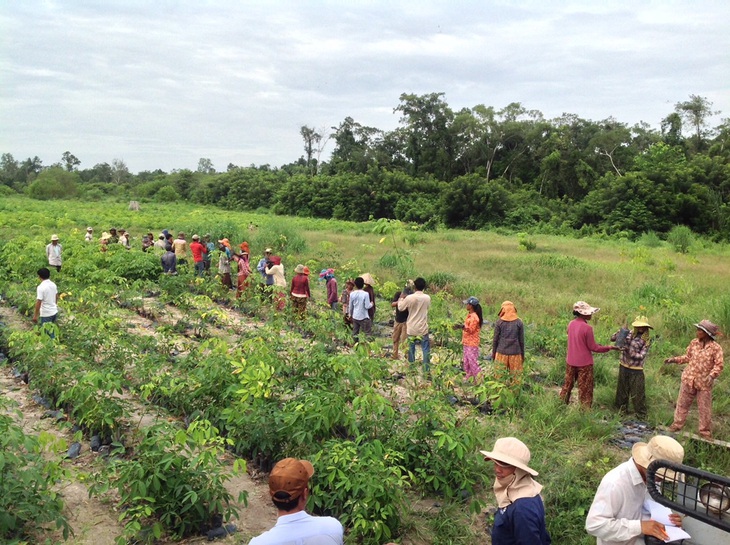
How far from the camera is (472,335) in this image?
7305 mm

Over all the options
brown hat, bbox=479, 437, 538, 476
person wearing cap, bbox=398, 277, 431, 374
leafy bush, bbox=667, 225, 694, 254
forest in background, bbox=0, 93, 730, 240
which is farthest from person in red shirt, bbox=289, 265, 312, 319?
forest in background, bbox=0, 93, 730, 240

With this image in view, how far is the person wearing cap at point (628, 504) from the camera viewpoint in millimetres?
2789

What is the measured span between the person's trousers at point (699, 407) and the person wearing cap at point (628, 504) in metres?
3.60

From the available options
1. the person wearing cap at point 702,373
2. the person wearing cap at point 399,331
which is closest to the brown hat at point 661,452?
the person wearing cap at point 702,373

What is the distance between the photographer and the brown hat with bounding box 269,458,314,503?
8.07 feet

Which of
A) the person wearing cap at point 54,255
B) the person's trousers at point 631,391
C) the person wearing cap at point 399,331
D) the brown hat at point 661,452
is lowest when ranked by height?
the person's trousers at point 631,391

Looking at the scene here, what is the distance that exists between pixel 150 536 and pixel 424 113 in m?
46.5

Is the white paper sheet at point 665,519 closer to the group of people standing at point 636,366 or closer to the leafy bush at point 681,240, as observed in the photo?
the group of people standing at point 636,366

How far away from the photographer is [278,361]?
5.32 m

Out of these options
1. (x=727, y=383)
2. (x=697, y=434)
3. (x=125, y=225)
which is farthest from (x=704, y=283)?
(x=125, y=225)

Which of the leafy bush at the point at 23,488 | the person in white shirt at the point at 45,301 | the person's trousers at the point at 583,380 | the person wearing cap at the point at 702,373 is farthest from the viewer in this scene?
the person in white shirt at the point at 45,301

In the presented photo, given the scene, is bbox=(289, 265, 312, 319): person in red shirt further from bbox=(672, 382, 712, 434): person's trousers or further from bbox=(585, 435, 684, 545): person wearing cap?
bbox=(585, 435, 684, 545): person wearing cap

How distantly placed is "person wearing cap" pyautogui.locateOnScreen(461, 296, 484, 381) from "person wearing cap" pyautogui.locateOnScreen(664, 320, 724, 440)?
226 cm

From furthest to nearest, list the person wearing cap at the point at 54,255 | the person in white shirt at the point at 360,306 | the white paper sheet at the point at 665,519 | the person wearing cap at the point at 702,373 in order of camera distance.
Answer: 1. the person wearing cap at the point at 54,255
2. the person in white shirt at the point at 360,306
3. the person wearing cap at the point at 702,373
4. the white paper sheet at the point at 665,519
